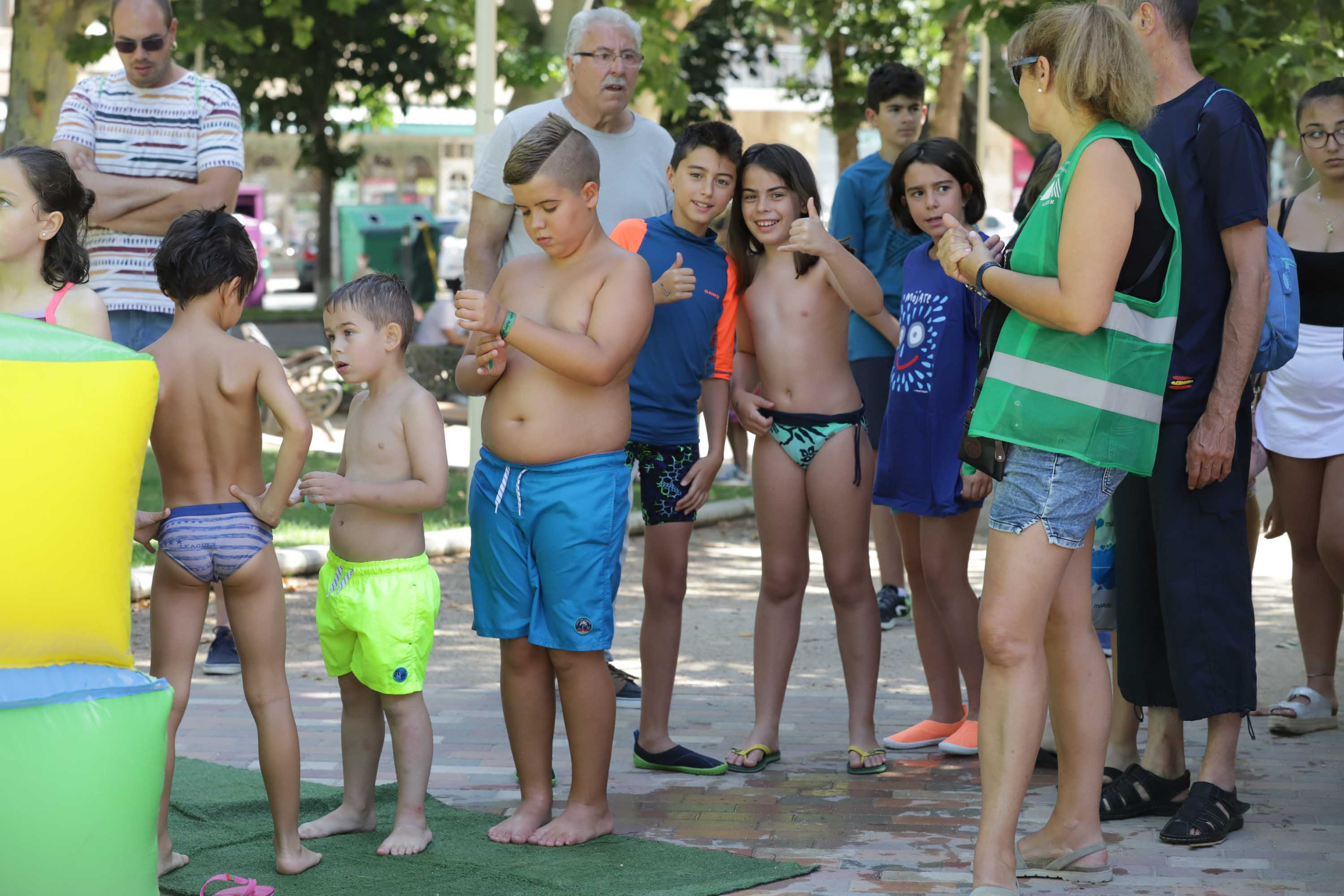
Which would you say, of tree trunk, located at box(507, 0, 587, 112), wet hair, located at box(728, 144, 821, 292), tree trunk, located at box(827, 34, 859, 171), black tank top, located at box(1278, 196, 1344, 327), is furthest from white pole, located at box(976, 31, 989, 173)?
wet hair, located at box(728, 144, 821, 292)

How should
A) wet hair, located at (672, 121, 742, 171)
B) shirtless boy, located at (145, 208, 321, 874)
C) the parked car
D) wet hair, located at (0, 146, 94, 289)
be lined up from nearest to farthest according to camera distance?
shirtless boy, located at (145, 208, 321, 874) < wet hair, located at (0, 146, 94, 289) < wet hair, located at (672, 121, 742, 171) < the parked car

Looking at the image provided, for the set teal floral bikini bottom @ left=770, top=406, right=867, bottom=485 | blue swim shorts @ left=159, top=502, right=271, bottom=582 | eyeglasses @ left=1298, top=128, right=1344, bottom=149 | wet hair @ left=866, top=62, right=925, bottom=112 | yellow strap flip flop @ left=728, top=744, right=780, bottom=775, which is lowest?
yellow strap flip flop @ left=728, top=744, right=780, bottom=775

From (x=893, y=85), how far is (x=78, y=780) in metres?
5.00

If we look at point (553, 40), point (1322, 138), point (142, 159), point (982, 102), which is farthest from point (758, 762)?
point (982, 102)

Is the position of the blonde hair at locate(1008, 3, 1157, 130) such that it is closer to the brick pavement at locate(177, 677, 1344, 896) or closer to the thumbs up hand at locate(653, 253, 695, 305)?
the thumbs up hand at locate(653, 253, 695, 305)

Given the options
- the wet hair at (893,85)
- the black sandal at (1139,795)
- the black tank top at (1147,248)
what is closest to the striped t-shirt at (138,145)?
the wet hair at (893,85)

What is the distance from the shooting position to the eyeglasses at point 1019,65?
358 cm

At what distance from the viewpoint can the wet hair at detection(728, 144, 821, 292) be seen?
4871 millimetres

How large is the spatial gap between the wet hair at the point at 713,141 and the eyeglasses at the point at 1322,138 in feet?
6.26

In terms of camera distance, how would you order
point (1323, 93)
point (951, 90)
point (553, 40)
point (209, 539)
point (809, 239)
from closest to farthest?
point (209, 539), point (809, 239), point (1323, 93), point (553, 40), point (951, 90)

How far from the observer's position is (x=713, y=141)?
479 cm

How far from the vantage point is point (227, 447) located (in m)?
3.78

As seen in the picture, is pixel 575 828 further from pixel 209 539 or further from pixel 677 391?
pixel 677 391

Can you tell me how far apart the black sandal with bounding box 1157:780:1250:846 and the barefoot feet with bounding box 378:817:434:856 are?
1.94 metres
